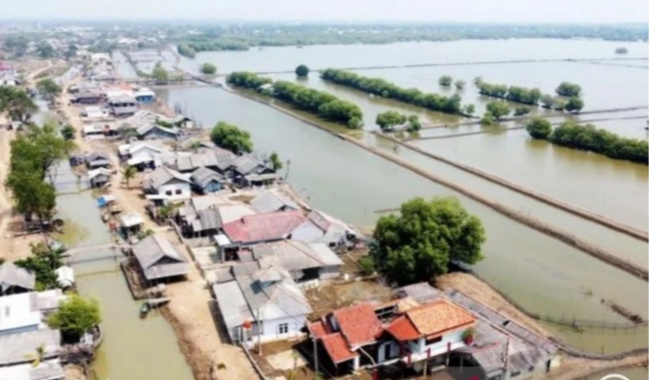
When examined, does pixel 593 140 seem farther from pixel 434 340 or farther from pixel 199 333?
pixel 199 333

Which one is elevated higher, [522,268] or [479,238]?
[479,238]

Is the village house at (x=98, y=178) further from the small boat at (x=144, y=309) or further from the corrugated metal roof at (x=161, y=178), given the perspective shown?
the small boat at (x=144, y=309)

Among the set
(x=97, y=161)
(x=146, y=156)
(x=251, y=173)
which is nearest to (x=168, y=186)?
(x=251, y=173)

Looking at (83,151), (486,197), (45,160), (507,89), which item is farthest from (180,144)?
(507,89)

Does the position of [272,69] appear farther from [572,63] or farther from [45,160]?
[45,160]

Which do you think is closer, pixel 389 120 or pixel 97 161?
pixel 97 161

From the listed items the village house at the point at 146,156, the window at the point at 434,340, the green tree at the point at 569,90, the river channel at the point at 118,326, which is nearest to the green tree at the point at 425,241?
the window at the point at 434,340
